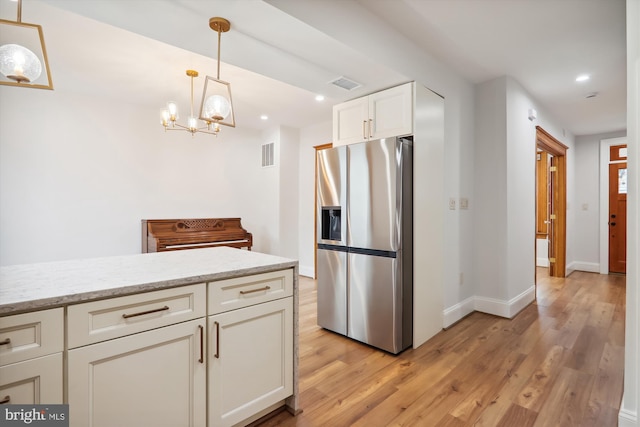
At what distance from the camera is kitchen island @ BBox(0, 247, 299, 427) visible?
1048mm

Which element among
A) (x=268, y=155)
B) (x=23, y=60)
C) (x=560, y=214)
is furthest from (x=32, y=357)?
(x=560, y=214)

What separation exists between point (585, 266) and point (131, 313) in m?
7.27

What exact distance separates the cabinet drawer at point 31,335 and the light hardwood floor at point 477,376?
1.13 meters

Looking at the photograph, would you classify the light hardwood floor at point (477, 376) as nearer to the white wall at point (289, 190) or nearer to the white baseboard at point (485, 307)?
the white baseboard at point (485, 307)

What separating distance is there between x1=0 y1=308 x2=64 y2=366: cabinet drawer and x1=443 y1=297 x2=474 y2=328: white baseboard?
2921mm

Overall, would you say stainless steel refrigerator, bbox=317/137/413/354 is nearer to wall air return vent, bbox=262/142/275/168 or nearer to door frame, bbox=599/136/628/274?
wall air return vent, bbox=262/142/275/168

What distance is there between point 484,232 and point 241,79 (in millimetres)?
3102

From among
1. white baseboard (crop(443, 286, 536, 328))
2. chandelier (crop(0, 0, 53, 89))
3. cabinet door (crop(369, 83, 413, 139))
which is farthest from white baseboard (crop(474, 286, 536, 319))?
chandelier (crop(0, 0, 53, 89))

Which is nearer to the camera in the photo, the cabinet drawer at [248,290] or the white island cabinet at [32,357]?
the white island cabinet at [32,357]

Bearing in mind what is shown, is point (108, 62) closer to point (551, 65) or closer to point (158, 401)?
point (158, 401)

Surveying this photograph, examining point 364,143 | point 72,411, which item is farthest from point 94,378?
point 364,143

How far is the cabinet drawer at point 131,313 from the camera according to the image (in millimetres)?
1107

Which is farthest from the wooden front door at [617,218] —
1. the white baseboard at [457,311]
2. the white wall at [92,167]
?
the white wall at [92,167]

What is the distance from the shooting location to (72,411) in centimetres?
110
